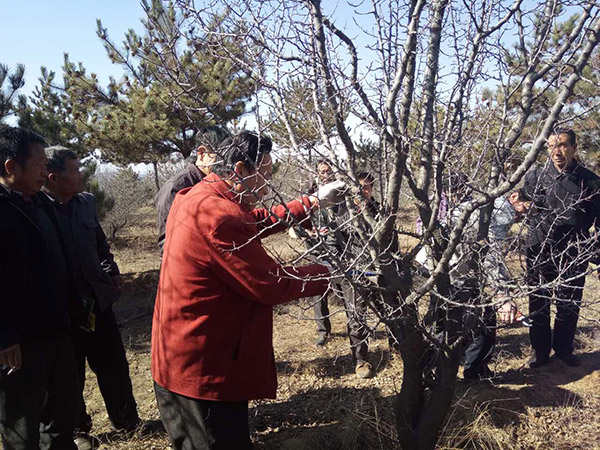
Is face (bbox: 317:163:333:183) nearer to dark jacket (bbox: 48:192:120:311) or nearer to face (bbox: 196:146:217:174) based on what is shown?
face (bbox: 196:146:217:174)

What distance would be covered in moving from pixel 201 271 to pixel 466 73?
1.40m

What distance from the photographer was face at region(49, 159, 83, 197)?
9.62 ft

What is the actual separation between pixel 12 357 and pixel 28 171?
917 millimetres

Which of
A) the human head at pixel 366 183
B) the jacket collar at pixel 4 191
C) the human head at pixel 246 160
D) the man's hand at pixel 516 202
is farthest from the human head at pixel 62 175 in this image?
the man's hand at pixel 516 202

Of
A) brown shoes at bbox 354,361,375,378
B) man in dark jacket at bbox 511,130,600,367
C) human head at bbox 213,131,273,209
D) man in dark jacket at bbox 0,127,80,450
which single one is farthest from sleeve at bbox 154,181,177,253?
man in dark jacket at bbox 511,130,600,367

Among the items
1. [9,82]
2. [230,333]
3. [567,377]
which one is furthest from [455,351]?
[9,82]

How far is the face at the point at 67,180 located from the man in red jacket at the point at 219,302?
4.80 feet

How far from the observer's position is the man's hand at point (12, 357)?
199cm

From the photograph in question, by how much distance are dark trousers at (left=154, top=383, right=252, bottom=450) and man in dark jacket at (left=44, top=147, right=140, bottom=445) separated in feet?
4.06

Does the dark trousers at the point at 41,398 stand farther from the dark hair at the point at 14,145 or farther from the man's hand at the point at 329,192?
the man's hand at the point at 329,192

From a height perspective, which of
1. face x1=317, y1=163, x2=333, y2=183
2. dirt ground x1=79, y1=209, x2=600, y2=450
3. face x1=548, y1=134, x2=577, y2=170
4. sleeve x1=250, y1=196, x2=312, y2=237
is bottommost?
dirt ground x1=79, y1=209, x2=600, y2=450

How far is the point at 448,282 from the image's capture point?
2.14 metres

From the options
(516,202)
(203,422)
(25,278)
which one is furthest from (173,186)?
(516,202)

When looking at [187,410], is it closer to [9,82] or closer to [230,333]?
[230,333]
